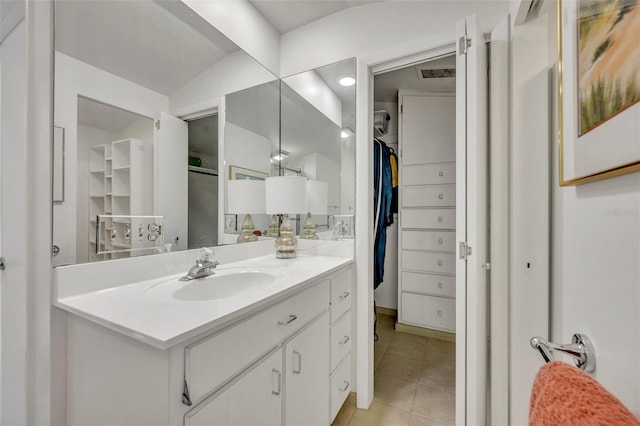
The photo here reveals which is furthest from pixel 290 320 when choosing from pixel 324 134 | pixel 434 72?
pixel 434 72

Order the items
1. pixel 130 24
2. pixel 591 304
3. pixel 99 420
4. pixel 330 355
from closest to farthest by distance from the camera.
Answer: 1. pixel 591 304
2. pixel 99 420
3. pixel 130 24
4. pixel 330 355

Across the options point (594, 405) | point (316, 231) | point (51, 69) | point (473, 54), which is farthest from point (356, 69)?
point (594, 405)

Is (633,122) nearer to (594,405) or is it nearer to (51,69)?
(594,405)

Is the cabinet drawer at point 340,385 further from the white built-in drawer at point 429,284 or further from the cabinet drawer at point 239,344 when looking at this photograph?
the white built-in drawer at point 429,284

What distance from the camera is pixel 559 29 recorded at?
0.62m

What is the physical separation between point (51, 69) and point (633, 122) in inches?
56.4

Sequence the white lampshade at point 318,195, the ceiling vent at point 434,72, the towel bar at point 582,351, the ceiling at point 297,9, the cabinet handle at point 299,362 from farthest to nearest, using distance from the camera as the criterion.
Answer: the ceiling vent at point 434,72
the white lampshade at point 318,195
the ceiling at point 297,9
the cabinet handle at point 299,362
the towel bar at point 582,351

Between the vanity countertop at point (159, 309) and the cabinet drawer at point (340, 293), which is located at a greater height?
the vanity countertop at point (159, 309)

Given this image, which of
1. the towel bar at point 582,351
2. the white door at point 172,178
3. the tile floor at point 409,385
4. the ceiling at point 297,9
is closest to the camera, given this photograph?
the towel bar at point 582,351

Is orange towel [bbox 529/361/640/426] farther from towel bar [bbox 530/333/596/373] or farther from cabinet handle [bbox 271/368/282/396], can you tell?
cabinet handle [bbox 271/368/282/396]

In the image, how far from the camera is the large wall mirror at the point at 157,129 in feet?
2.88

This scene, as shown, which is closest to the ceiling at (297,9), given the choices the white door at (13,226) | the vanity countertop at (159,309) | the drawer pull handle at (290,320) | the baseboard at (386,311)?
the white door at (13,226)

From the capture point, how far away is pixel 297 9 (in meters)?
1.68

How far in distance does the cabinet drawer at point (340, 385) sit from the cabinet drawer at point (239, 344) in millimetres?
502
